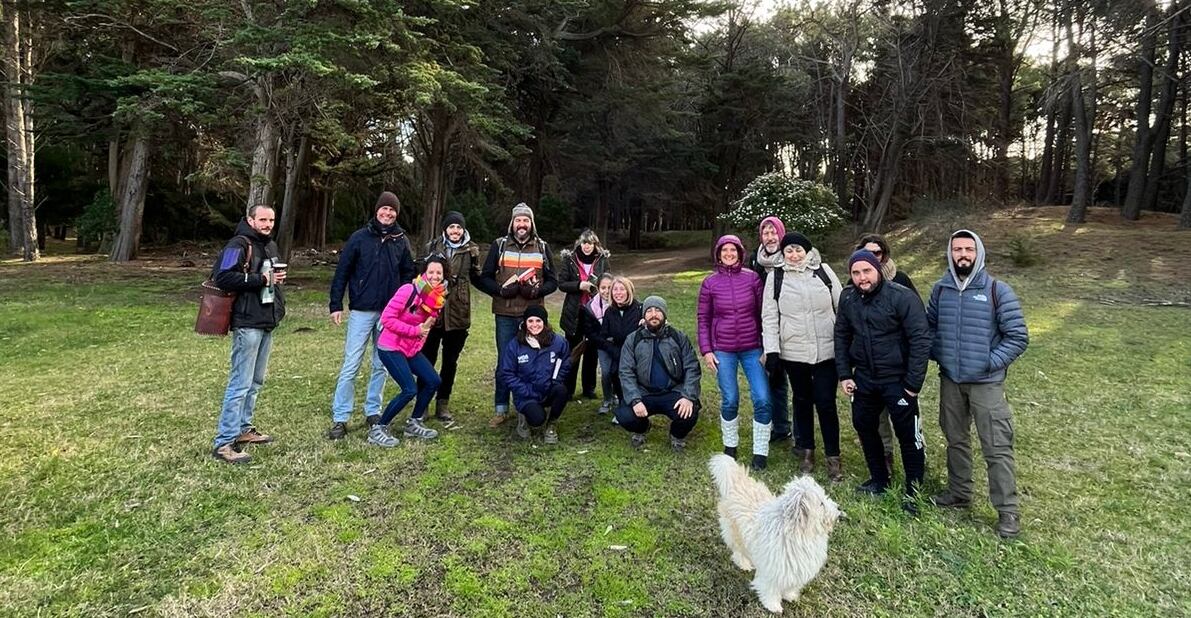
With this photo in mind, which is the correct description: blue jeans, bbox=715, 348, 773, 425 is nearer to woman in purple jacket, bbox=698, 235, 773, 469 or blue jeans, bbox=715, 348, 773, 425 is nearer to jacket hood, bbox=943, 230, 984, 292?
woman in purple jacket, bbox=698, 235, 773, 469

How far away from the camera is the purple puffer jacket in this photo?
4.27m

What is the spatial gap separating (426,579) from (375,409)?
2.21 m

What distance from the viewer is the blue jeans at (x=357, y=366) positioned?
4.55 meters

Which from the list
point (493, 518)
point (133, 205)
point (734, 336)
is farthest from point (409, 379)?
point (133, 205)

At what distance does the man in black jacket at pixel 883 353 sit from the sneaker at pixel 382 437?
10.5 ft

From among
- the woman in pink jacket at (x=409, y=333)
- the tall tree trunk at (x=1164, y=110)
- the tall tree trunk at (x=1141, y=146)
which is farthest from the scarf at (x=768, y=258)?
the tall tree trunk at (x=1141, y=146)

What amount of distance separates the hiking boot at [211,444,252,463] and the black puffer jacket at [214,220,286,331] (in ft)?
2.91

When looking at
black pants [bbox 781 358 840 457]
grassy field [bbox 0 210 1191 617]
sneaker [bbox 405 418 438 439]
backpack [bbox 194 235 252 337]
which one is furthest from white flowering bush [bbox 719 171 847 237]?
backpack [bbox 194 235 252 337]

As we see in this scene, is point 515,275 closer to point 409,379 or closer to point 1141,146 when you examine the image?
point 409,379

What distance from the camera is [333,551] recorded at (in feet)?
10.1

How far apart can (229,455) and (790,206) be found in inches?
619

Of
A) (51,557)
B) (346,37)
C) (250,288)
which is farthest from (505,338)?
(346,37)

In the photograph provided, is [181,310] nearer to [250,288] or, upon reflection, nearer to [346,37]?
[346,37]

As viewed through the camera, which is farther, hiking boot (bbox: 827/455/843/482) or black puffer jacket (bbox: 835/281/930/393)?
hiking boot (bbox: 827/455/843/482)
